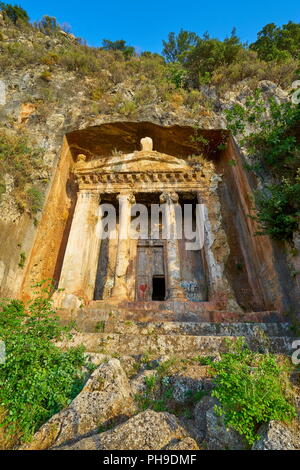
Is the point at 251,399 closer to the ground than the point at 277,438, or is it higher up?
higher up

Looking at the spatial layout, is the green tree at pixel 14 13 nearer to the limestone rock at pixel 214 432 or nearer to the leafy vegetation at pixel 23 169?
the leafy vegetation at pixel 23 169

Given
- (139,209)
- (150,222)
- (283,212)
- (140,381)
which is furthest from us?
(150,222)

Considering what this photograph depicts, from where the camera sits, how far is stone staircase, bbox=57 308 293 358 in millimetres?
4801

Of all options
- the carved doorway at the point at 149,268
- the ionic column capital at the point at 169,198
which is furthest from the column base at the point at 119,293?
the ionic column capital at the point at 169,198

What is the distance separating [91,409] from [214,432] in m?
1.30

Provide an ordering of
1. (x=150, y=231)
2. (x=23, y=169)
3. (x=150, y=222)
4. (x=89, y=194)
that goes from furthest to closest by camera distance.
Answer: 1. (x=150, y=222)
2. (x=150, y=231)
3. (x=89, y=194)
4. (x=23, y=169)

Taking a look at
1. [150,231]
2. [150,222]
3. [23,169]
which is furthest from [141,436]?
[150,222]

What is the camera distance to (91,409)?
2830 mm

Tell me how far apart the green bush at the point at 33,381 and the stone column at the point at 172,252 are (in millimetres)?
4665

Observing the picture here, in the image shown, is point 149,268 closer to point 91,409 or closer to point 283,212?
point 283,212

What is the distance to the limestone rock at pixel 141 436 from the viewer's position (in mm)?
2236

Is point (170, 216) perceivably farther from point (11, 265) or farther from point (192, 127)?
point (11, 265)

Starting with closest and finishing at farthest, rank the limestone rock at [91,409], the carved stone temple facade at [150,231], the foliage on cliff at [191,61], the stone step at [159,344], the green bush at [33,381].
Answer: the limestone rock at [91,409]
the green bush at [33,381]
the stone step at [159,344]
the carved stone temple facade at [150,231]
the foliage on cliff at [191,61]

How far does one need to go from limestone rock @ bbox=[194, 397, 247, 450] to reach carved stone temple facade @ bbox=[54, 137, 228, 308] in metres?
6.48
